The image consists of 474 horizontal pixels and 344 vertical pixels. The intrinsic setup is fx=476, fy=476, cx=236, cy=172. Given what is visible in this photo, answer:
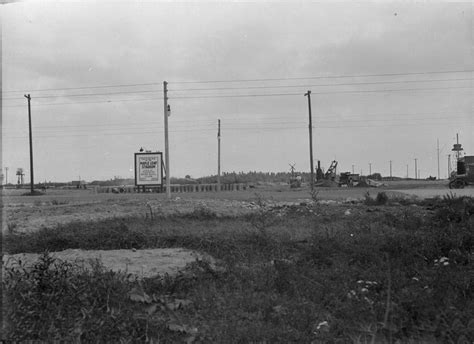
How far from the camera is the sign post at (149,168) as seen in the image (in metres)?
22.7

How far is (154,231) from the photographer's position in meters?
9.71

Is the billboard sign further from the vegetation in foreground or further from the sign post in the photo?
the vegetation in foreground

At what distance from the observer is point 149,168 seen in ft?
74.8

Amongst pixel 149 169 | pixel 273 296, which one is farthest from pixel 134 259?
pixel 149 169

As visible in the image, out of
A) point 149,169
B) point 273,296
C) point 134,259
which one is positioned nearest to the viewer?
point 273,296

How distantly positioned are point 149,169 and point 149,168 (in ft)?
0.16

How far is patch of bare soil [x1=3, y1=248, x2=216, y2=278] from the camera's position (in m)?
6.29

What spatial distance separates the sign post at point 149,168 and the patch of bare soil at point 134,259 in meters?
14.7

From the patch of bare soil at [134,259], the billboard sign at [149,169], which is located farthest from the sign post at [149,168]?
the patch of bare soil at [134,259]

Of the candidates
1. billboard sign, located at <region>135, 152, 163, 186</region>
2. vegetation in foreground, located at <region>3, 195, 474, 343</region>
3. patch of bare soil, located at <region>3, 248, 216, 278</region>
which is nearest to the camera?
vegetation in foreground, located at <region>3, 195, 474, 343</region>

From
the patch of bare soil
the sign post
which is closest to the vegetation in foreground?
the patch of bare soil

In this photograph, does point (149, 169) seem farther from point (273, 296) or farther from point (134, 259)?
point (273, 296)

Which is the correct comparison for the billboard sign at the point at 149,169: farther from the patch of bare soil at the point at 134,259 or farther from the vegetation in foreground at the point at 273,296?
the vegetation in foreground at the point at 273,296

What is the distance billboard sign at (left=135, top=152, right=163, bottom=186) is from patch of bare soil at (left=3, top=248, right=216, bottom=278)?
14729 millimetres
